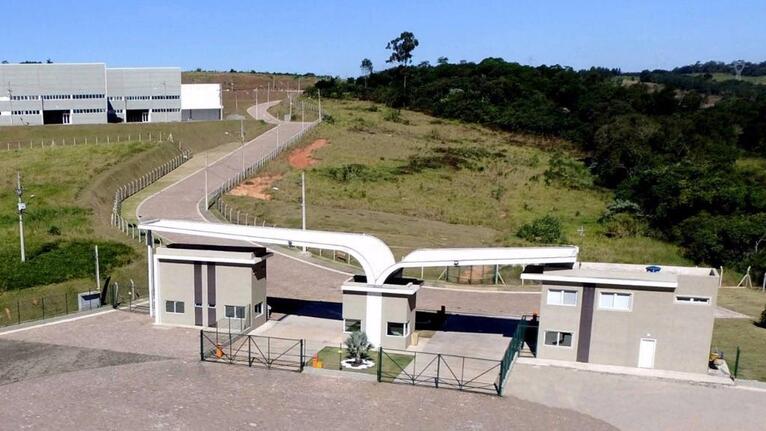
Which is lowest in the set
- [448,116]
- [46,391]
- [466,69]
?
[46,391]

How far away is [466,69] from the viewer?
169625mm


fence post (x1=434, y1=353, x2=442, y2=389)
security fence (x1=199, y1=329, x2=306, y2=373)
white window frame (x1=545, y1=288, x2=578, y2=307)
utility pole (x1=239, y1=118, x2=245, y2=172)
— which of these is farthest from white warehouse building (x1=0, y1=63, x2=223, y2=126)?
white window frame (x1=545, y1=288, x2=578, y2=307)

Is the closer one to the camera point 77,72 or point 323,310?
point 323,310

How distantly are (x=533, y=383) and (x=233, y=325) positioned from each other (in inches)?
614

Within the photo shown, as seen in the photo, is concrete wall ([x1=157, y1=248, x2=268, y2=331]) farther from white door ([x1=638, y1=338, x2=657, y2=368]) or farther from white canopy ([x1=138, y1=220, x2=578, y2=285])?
white door ([x1=638, y1=338, x2=657, y2=368])

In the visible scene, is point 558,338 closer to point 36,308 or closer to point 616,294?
point 616,294

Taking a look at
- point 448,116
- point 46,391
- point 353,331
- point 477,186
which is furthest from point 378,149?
point 46,391

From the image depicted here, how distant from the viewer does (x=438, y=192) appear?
77.8 metres

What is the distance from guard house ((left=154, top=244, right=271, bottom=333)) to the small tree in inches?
280

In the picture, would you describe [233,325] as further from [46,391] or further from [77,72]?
[77,72]

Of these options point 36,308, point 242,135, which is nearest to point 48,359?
point 36,308

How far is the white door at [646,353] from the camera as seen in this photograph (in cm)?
2986

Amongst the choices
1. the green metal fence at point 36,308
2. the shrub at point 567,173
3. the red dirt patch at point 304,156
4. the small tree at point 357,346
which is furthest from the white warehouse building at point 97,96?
the small tree at point 357,346

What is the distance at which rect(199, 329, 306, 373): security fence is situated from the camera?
97.0 ft
